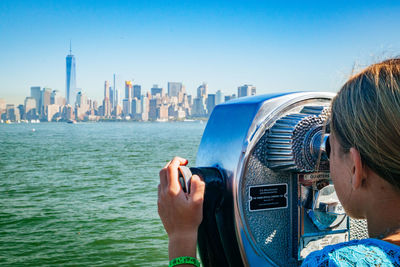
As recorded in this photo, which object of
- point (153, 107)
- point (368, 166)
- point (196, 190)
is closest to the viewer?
point (368, 166)

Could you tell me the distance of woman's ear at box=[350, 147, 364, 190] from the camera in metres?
0.95

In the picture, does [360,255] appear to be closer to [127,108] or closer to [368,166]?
[368,166]

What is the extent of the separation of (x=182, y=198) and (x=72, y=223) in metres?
9.06

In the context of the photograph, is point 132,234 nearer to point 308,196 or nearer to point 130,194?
point 130,194

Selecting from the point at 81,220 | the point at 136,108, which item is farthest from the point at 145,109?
the point at 81,220

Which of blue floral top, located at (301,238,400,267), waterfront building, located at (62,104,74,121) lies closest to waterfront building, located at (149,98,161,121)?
waterfront building, located at (62,104,74,121)

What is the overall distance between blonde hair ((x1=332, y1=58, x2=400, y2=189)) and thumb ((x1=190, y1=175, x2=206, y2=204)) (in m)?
0.41

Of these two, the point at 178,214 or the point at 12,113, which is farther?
the point at 12,113

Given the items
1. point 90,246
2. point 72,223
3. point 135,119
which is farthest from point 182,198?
point 135,119

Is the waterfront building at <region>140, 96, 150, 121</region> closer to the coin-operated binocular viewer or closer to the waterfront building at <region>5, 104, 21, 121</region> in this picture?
the waterfront building at <region>5, 104, 21, 121</region>

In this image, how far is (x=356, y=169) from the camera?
3.17ft

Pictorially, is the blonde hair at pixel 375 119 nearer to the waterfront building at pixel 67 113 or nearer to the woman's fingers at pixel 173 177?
the woman's fingers at pixel 173 177

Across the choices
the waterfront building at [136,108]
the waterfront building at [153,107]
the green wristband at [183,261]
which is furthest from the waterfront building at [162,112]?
the green wristband at [183,261]

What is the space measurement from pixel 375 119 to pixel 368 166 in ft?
0.37
